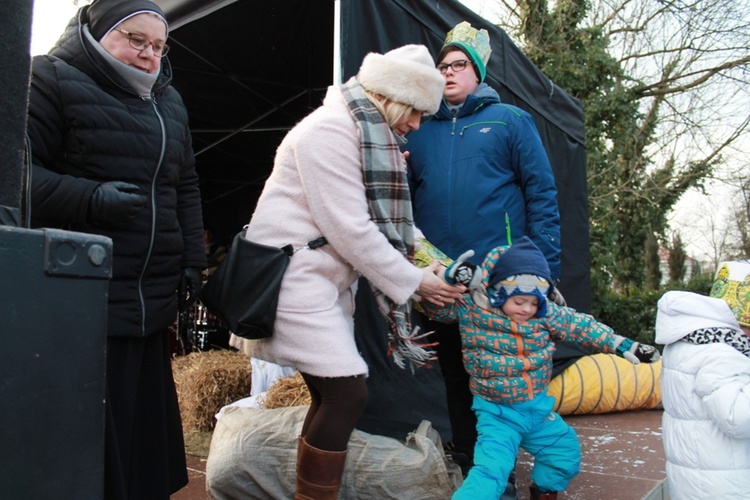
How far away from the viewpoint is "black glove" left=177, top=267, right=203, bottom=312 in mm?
2256

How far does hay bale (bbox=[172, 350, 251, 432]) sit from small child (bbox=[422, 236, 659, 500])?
2145 mm

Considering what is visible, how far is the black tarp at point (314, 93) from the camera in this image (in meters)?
3.61

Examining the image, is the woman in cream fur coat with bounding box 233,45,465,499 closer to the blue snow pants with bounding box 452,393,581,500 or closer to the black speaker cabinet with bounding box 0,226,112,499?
the blue snow pants with bounding box 452,393,581,500

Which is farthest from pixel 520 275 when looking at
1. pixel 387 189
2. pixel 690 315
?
pixel 387 189

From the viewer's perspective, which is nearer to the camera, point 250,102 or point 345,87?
point 345,87

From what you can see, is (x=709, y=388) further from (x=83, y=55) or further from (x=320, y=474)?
(x=83, y=55)

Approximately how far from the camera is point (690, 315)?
246 centimetres

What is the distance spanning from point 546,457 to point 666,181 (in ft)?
48.3

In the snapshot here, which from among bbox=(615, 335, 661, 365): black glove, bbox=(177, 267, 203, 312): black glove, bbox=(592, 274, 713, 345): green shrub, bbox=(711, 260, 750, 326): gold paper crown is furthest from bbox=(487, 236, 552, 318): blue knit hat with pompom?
bbox=(592, 274, 713, 345): green shrub

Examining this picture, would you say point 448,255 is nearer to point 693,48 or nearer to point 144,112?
point 144,112

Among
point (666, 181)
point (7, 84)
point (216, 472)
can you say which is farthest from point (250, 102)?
point (666, 181)

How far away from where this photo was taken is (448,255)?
9.07 ft

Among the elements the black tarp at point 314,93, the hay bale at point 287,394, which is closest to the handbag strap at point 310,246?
the black tarp at point 314,93

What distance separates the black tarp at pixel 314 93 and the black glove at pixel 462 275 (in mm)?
988
